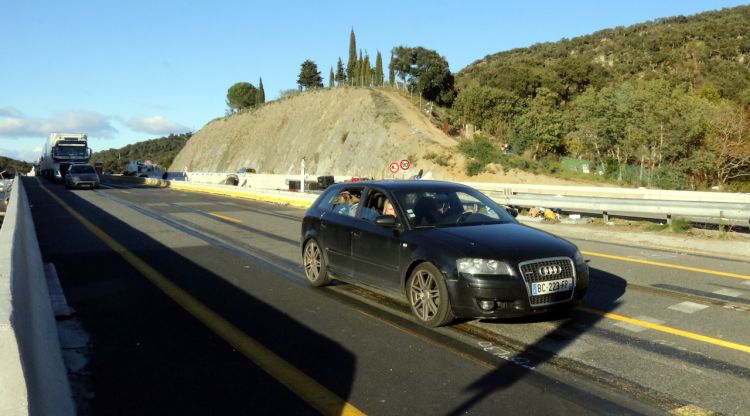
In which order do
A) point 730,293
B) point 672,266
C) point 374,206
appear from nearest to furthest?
point 374,206 → point 730,293 → point 672,266

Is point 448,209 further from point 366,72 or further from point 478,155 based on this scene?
point 366,72

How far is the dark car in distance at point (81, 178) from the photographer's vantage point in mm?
37438

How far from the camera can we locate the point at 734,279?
28.0 ft

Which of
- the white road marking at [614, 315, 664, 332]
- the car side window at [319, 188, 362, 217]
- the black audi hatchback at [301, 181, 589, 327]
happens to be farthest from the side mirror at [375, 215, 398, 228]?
the white road marking at [614, 315, 664, 332]

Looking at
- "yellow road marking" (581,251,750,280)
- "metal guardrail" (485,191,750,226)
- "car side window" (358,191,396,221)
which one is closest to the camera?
"car side window" (358,191,396,221)

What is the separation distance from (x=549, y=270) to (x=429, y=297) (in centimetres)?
121

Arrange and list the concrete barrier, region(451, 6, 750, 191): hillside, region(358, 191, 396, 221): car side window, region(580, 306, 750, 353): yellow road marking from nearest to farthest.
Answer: the concrete barrier < region(580, 306, 750, 353): yellow road marking < region(358, 191, 396, 221): car side window < region(451, 6, 750, 191): hillside

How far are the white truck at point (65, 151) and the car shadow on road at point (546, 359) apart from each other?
46925mm

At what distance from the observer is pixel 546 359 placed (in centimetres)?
513

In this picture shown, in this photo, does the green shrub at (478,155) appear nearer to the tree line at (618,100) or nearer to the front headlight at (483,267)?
the tree line at (618,100)

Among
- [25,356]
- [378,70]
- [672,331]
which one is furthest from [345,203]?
[378,70]

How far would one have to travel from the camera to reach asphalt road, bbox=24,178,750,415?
4305mm

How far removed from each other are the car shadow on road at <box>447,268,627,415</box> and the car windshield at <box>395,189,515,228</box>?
125 centimetres

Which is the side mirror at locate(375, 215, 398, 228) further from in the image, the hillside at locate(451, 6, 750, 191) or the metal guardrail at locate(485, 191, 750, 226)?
the hillside at locate(451, 6, 750, 191)
